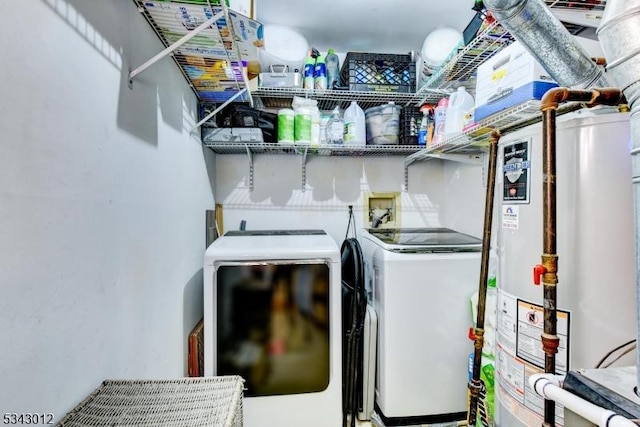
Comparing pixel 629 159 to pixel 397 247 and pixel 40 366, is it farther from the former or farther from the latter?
pixel 40 366

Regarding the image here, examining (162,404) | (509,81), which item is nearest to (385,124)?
(509,81)

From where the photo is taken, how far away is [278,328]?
5.53ft

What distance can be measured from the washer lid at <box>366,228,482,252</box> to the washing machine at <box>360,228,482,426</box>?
25 mm

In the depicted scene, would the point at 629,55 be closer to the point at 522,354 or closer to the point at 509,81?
the point at 509,81

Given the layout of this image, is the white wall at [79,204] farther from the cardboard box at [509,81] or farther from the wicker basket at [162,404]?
the cardboard box at [509,81]

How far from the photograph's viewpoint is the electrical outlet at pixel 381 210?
274 cm

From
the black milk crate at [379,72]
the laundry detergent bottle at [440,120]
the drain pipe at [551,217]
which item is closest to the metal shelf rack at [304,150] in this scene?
the laundry detergent bottle at [440,120]

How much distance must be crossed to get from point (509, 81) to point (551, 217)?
0.66m

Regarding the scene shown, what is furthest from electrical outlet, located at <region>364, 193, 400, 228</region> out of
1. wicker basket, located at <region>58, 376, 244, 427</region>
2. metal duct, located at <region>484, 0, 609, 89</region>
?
wicker basket, located at <region>58, 376, 244, 427</region>

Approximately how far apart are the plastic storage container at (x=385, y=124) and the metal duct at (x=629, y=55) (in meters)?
1.55

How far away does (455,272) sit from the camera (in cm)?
184

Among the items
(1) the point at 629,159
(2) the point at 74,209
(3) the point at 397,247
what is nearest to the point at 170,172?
(2) the point at 74,209

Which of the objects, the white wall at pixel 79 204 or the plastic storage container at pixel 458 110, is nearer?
the white wall at pixel 79 204

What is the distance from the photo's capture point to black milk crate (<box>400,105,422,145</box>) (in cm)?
234
